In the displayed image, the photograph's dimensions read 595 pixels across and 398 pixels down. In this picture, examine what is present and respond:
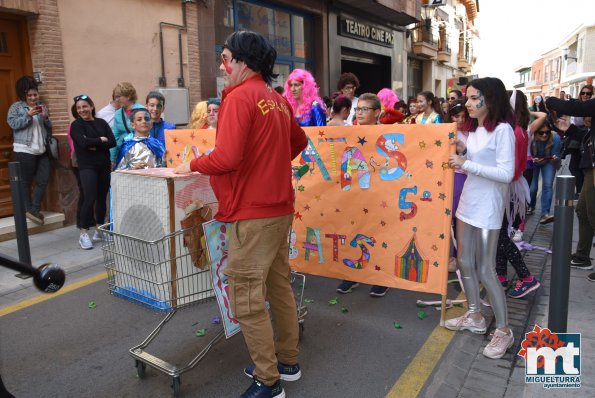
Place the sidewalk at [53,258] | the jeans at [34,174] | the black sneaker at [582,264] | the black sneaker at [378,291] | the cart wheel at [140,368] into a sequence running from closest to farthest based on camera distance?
the cart wheel at [140,368] → the black sneaker at [378,291] → the sidewalk at [53,258] → the black sneaker at [582,264] → the jeans at [34,174]

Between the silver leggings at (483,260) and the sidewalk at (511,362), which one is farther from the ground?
the silver leggings at (483,260)

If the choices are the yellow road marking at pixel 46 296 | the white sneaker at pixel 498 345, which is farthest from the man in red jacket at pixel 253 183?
the yellow road marking at pixel 46 296

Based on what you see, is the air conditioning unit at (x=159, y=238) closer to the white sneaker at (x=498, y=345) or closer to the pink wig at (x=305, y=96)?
the white sneaker at (x=498, y=345)

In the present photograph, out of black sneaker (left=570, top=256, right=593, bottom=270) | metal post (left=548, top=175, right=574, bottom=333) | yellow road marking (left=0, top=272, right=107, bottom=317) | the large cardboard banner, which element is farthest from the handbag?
black sneaker (left=570, top=256, right=593, bottom=270)

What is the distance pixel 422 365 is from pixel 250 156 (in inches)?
74.3

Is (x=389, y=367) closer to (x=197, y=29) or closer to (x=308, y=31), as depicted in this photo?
(x=197, y=29)

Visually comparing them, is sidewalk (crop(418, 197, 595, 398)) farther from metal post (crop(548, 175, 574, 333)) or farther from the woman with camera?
the woman with camera

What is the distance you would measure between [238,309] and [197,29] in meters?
8.35

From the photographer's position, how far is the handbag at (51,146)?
689 cm

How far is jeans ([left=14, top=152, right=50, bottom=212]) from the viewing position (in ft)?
21.9

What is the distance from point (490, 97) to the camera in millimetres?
3234

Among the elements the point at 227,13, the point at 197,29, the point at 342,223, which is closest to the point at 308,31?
the point at 227,13

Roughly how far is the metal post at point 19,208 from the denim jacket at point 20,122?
159 cm

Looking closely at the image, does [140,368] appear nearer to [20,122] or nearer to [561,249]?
[561,249]
